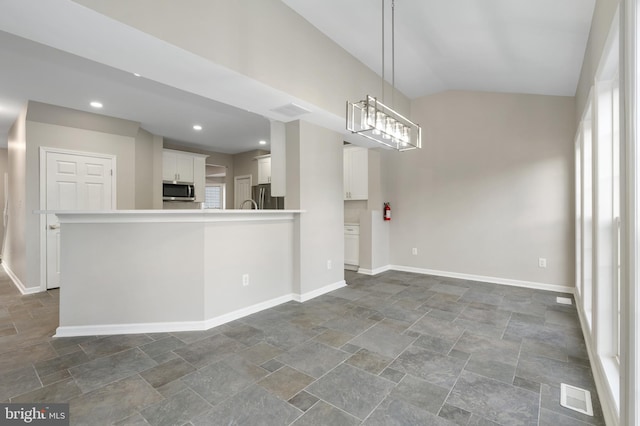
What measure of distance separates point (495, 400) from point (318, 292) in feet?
8.13

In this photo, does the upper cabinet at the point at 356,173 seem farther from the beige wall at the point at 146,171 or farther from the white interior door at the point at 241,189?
the beige wall at the point at 146,171

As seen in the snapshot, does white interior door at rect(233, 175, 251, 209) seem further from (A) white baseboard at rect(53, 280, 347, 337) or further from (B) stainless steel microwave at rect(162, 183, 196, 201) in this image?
(A) white baseboard at rect(53, 280, 347, 337)

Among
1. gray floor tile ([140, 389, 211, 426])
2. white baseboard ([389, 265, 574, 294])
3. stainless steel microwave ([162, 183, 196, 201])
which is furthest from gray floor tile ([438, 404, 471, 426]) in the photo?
stainless steel microwave ([162, 183, 196, 201])

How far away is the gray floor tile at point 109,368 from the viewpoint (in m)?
2.01

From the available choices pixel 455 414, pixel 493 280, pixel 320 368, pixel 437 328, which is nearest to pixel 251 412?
pixel 320 368

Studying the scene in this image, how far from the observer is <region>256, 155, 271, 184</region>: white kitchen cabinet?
7355mm

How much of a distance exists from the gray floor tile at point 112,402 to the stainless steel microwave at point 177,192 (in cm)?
486

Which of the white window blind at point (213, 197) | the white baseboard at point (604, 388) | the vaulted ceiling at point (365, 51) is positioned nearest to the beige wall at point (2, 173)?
the vaulted ceiling at point (365, 51)

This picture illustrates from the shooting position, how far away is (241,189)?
806 centimetres

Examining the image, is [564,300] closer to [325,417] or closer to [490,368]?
[490,368]

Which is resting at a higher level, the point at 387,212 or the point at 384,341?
the point at 387,212

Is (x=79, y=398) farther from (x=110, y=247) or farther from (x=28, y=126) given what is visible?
(x=28, y=126)

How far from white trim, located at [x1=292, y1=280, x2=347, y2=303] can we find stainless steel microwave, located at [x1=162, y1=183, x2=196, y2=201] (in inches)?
158

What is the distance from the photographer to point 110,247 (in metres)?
2.79
